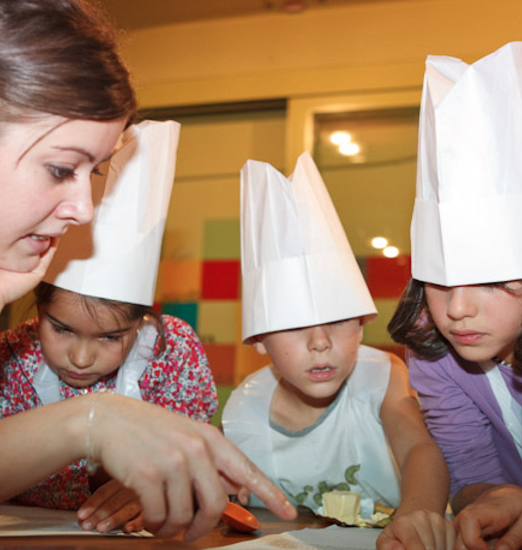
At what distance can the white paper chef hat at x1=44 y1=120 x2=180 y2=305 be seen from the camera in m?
1.14

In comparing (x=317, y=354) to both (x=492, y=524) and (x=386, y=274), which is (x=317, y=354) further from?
(x=386, y=274)

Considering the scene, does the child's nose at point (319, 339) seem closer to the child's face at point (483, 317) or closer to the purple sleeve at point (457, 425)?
the purple sleeve at point (457, 425)

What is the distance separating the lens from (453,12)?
8.36 feet

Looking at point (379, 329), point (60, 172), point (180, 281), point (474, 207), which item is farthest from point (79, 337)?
point (180, 281)

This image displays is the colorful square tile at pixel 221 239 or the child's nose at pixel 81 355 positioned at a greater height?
the colorful square tile at pixel 221 239

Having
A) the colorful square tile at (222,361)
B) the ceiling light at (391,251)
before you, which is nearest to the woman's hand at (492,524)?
the ceiling light at (391,251)

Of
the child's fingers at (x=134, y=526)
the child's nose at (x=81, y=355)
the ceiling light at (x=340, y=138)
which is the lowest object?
the child's fingers at (x=134, y=526)

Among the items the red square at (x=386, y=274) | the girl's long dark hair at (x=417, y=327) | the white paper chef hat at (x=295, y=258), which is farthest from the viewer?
the red square at (x=386, y=274)

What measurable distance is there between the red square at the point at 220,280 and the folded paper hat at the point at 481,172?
1.81m

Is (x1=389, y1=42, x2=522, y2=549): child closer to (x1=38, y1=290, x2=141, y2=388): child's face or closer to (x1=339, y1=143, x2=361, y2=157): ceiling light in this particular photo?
(x1=38, y1=290, x2=141, y2=388): child's face

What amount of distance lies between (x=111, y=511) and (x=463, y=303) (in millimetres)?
503

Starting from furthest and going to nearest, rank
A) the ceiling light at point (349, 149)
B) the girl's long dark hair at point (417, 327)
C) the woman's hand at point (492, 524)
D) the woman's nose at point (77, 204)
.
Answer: the ceiling light at point (349, 149), the girl's long dark hair at point (417, 327), the woman's nose at point (77, 204), the woman's hand at point (492, 524)

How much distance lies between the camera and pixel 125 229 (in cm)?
116

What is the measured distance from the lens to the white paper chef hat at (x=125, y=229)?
1144 millimetres
